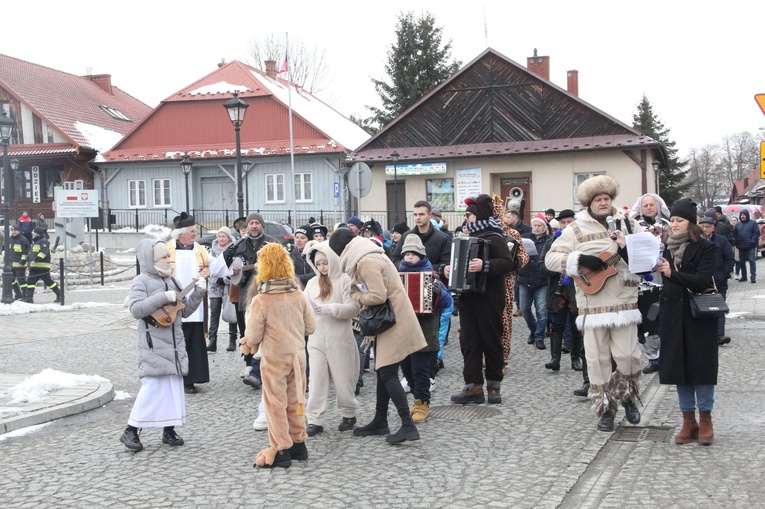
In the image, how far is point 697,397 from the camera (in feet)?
22.6

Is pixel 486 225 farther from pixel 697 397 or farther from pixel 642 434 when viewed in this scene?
pixel 697 397

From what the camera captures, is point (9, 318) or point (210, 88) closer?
point (9, 318)

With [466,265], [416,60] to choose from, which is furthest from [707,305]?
[416,60]

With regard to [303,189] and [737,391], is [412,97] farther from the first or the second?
[737,391]

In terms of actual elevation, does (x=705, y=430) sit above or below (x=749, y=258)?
below

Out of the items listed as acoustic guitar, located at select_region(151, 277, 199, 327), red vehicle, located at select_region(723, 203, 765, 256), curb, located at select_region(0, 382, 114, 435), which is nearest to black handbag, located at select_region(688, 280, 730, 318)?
acoustic guitar, located at select_region(151, 277, 199, 327)

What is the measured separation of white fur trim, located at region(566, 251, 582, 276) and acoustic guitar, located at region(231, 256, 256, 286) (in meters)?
4.55

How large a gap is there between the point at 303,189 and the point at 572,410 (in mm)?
35136

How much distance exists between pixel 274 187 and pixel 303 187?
1.55m

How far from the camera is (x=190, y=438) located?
762 centimetres

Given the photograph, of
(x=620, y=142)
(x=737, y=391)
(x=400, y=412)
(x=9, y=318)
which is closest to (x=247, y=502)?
(x=400, y=412)

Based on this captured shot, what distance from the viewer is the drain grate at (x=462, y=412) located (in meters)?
8.16

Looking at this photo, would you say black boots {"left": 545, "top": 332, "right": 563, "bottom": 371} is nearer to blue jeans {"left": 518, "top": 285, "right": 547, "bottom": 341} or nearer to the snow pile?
blue jeans {"left": 518, "top": 285, "right": 547, "bottom": 341}

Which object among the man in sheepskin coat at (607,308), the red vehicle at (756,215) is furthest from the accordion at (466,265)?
the red vehicle at (756,215)
